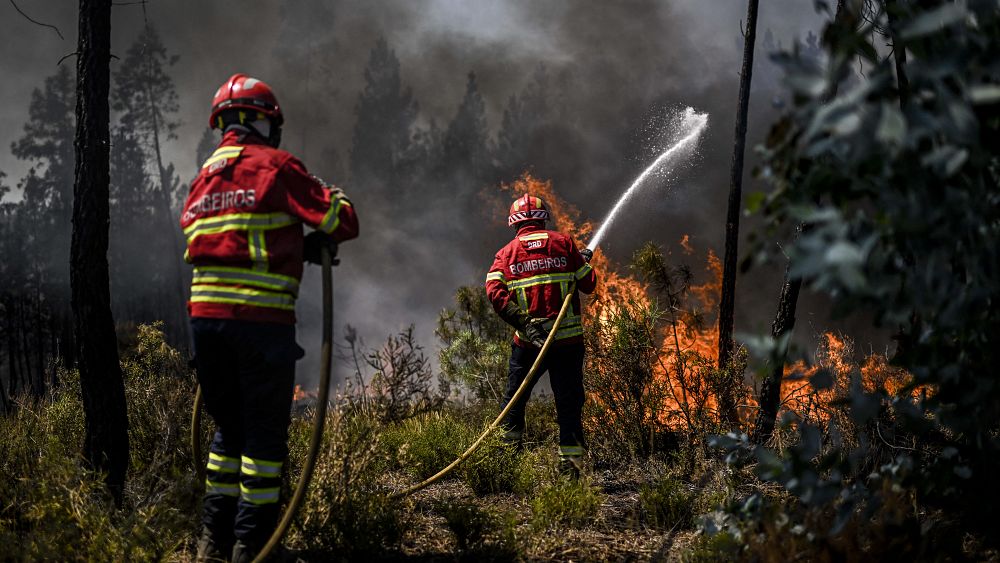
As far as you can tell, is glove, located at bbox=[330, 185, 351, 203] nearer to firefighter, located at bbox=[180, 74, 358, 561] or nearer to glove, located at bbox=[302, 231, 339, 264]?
firefighter, located at bbox=[180, 74, 358, 561]

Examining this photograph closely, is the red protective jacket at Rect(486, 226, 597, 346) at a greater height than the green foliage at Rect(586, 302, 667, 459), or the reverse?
the red protective jacket at Rect(486, 226, 597, 346)

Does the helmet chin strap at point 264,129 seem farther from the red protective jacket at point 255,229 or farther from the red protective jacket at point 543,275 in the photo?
the red protective jacket at point 543,275

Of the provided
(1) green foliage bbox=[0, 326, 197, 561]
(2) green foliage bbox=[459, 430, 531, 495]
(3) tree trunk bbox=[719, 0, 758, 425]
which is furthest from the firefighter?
(3) tree trunk bbox=[719, 0, 758, 425]

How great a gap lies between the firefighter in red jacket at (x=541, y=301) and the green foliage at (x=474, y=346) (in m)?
2.13

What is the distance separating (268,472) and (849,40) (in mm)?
2904

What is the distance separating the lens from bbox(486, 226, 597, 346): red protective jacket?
20.2ft

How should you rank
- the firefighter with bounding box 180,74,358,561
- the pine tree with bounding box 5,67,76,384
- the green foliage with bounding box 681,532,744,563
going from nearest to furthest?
the green foliage with bounding box 681,532,744,563
the firefighter with bounding box 180,74,358,561
the pine tree with bounding box 5,67,76,384

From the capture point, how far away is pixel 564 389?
19.4ft

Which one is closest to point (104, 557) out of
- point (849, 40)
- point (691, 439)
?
point (849, 40)

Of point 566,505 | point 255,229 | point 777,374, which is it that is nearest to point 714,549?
point 566,505

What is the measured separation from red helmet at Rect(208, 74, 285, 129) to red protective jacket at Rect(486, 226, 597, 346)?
2.86m

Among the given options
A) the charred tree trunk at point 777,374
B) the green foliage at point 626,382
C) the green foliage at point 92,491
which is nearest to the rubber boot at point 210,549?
the green foliage at point 92,491

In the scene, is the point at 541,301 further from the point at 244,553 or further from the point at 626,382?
the point at 244,553

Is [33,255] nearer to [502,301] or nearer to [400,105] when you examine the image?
A: [400,105]
